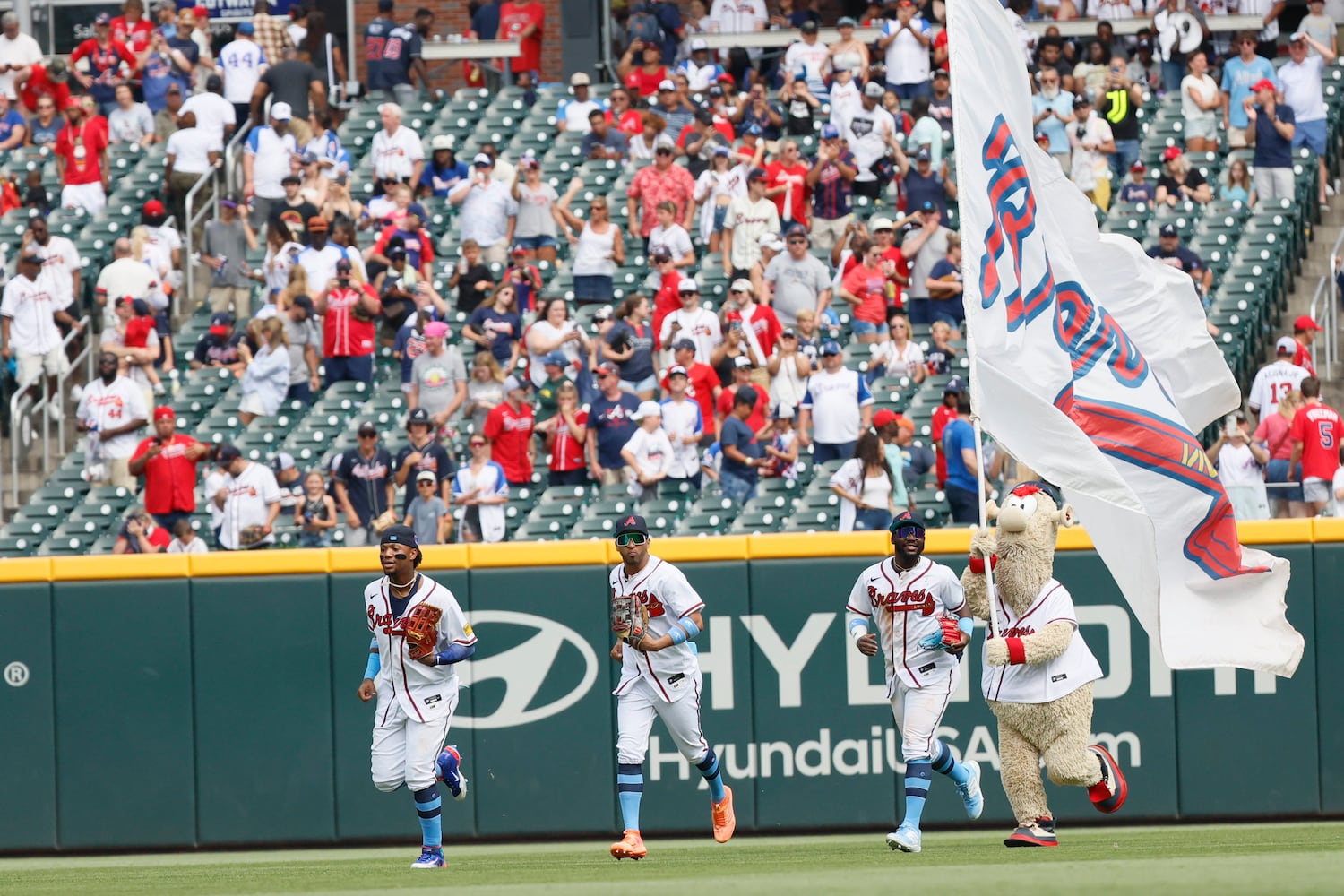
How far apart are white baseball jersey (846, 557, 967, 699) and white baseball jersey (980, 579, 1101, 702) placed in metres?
0.35

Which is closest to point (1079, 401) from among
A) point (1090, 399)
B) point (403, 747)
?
point (1090, 399)

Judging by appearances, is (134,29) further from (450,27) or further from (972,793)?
(972,793)

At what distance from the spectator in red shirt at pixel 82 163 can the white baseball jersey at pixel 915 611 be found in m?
13.1

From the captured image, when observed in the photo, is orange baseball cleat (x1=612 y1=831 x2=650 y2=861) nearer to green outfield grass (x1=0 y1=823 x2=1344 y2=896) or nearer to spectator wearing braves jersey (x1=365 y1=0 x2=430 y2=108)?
green outfield grass (x1=0 y1=823 x2=1344 y2=896)

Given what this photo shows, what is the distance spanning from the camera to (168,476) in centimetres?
1792

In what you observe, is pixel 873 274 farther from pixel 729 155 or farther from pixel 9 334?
pixel 9 334

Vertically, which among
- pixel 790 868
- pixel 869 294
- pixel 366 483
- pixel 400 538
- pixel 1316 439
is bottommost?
pixel 790 868

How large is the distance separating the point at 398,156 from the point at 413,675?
11015mm

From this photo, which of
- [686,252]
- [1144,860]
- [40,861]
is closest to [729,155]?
[686,252]

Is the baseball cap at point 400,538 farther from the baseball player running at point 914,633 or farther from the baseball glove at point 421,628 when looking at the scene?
the baseball player running at point 914,633

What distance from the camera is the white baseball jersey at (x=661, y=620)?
471 inches

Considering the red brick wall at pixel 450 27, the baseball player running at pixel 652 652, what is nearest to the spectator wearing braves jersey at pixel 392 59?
the red brick wall at pixel 450 27

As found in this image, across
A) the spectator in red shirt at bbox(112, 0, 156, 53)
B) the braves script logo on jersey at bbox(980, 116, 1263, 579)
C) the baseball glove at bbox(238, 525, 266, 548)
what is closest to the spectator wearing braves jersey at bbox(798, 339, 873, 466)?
the baseball glove at bbox(238, 525, 266, 548)

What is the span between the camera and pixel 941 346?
18422 millimetres
